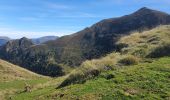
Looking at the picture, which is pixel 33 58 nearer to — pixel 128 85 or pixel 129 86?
pixel 128 85

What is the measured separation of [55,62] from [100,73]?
118197 mm

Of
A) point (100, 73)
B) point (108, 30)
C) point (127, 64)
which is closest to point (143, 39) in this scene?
point (127, 64)

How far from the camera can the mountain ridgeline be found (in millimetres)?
143875

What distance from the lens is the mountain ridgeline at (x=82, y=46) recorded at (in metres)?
144

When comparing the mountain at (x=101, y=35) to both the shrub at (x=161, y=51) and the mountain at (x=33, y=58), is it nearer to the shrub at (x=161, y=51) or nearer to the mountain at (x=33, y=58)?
the mountain at (x=33, y=58)

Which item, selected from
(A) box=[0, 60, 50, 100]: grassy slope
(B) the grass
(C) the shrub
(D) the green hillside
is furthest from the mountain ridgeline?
(B) the grass

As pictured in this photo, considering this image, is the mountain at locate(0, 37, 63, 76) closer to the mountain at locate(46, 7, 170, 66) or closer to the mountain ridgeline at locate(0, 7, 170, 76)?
the mountain ridgeline at locate(0, 7, 170, 76)

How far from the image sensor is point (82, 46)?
164250 millimetres

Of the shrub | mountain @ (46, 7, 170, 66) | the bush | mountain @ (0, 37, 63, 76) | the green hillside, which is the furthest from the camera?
mountain @ (46, 7, 170, 66)

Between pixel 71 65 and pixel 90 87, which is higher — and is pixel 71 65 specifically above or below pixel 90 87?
below

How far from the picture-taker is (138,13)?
7726 inches

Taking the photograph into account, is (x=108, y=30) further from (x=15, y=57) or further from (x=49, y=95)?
(x=49, y=95)

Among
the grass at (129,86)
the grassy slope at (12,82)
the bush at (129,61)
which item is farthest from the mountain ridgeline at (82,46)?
the grass at (129,86)

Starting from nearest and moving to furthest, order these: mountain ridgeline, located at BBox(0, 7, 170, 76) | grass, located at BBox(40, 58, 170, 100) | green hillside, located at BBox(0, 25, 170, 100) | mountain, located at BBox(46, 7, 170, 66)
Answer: grass, located at BBox(40, 58, 170, 100), green hillside, located at BBox(0, 25, 170, 100), mountain ridgeline, located at BBox(0, 7, 170, 76), mountain, located at BBox(46, 7, 170, 66)
